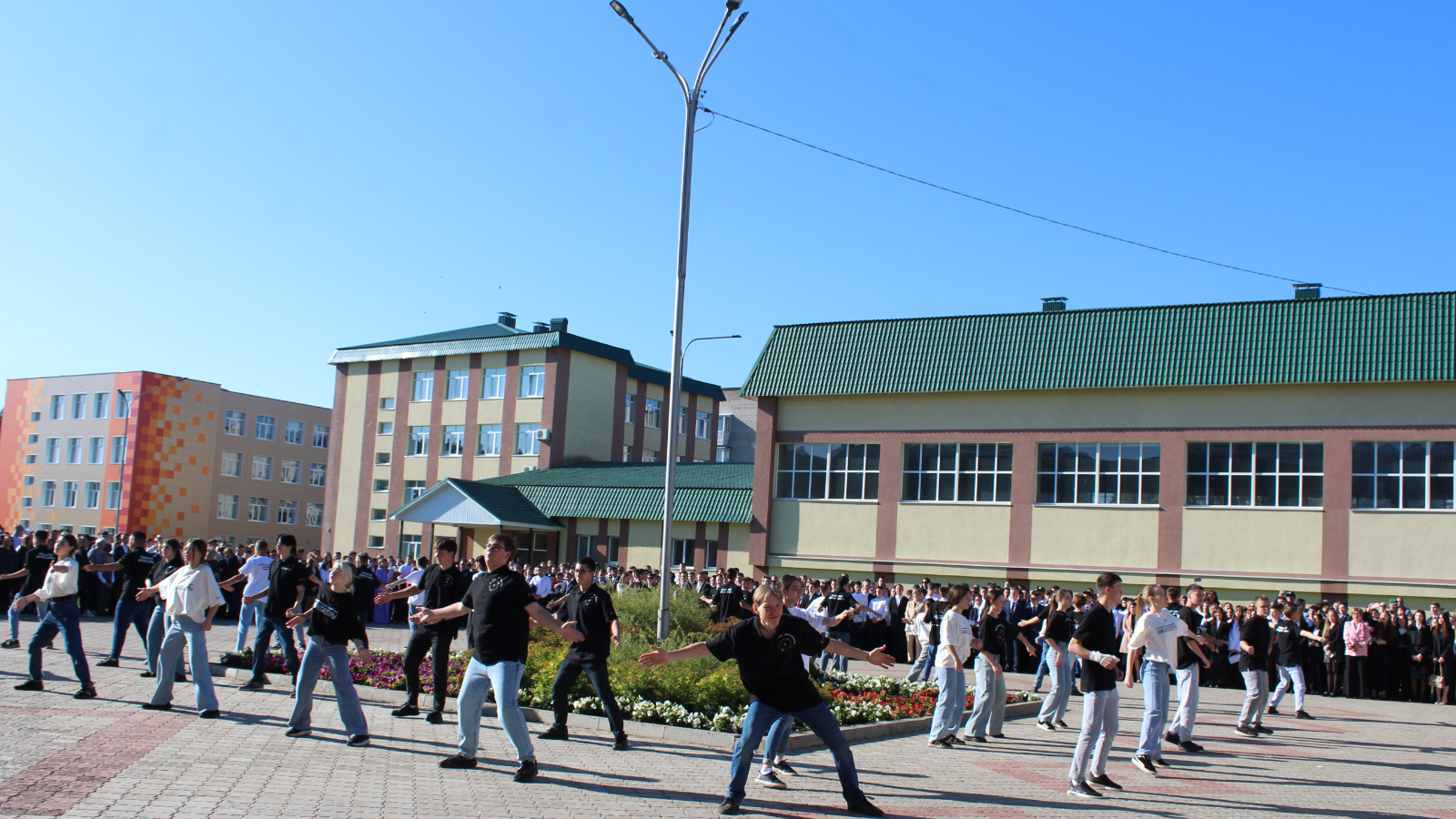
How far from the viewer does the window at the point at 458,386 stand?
51.7 metres

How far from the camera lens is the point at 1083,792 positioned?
9.45 metres

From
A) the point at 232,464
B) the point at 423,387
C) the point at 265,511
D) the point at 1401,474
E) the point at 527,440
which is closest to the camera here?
the point at 1401,474

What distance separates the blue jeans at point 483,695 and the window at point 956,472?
25717 millimetres

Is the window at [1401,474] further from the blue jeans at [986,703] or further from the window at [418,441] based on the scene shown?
the window at [418,441]

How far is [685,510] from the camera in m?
39.5

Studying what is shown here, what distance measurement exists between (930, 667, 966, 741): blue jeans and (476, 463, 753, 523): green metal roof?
25285 millimetres

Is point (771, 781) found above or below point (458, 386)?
below

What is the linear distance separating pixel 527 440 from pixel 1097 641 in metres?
41.3

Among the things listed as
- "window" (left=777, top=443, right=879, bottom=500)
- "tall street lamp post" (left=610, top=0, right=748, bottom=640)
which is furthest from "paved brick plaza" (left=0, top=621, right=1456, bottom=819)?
"window" (left=777, top=443, right=879, bottom=500)

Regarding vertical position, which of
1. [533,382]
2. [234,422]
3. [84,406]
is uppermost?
[533,382]

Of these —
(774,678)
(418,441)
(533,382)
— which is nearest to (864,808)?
(774,678)

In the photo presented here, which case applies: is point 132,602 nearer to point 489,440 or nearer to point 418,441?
point 489,440

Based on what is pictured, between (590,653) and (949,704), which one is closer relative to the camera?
(590,653)

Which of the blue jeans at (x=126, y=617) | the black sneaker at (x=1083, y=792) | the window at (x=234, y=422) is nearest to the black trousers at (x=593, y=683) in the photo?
the black sneaker at (x=1083, y=792)
